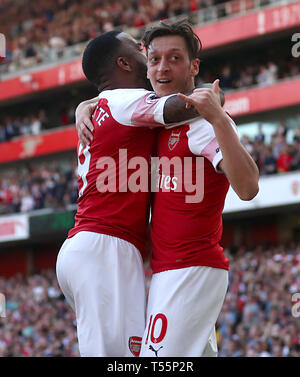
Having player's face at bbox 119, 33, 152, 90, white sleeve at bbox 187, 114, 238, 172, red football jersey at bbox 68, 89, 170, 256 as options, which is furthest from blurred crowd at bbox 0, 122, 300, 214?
white sleeve at bbox 187, 114, 238, 172

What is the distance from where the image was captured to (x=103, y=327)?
4055mm

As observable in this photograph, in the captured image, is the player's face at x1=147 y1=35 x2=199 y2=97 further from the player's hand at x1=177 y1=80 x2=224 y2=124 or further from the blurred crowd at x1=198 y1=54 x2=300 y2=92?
the blurred crowd at x1=198 y1=54 x2=300 y2=92

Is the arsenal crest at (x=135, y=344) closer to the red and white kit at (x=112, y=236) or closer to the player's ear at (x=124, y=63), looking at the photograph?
the red and white kit at (x=112, y=236)

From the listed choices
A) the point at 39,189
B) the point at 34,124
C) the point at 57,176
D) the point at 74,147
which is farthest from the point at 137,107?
the point at 34,124

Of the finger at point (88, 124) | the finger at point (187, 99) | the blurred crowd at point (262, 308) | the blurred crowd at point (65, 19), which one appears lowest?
the blurred crowd at point (262, 308)

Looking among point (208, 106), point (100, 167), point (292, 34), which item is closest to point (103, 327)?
point (100, 167)

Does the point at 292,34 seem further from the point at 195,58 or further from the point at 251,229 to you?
the point at 195,58

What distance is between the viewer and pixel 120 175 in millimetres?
4277

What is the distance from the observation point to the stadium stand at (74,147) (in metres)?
14.8

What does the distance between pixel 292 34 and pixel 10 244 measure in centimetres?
1350

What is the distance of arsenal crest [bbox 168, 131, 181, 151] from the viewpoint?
163 inches

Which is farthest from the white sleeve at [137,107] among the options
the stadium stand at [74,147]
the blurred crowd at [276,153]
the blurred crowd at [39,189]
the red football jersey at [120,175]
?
the blurred crowd at [39,189]

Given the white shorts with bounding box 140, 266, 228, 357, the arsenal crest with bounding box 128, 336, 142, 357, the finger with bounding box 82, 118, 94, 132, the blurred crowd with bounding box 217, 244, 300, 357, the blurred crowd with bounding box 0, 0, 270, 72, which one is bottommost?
the blurred crowd with bounding box 217, 244, 300, 357

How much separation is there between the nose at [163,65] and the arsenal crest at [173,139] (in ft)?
1.18
